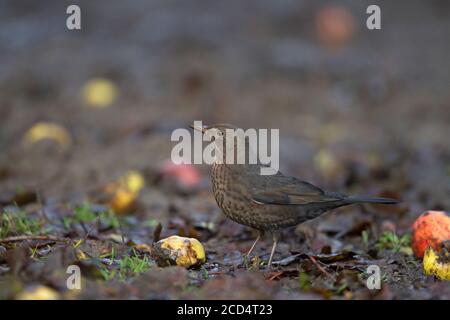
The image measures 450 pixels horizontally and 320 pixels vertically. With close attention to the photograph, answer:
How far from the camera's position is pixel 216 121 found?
1016 centimetres

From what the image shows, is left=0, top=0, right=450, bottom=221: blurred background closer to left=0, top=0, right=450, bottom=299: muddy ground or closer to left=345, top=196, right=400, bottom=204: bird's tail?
left=0, top=0, right=450, bottom=299: muddy ground

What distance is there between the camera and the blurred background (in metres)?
8.69

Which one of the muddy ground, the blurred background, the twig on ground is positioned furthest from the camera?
the blurred background

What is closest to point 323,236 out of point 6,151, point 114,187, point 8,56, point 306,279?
point 306,279

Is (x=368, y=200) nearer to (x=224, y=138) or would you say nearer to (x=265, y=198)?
(x=265, y=198)

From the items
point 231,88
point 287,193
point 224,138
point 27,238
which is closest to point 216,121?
point 231,88

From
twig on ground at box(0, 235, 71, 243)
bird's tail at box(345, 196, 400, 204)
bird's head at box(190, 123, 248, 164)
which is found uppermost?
bird's head at box(190, 123, 248, 164)

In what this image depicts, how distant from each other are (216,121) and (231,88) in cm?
161

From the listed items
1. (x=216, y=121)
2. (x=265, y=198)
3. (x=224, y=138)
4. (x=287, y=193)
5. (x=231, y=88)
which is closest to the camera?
(x=265, y=198)

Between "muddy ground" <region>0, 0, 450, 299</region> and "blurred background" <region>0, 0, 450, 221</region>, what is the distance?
3 cm

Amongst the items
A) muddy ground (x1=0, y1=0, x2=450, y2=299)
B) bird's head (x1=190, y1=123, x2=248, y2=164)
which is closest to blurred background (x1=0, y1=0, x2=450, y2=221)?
muddy ground (x1=0, y1=0, x2=450, y2=299)

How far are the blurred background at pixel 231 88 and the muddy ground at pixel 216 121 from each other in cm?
3

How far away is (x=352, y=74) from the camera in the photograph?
39.9ft
